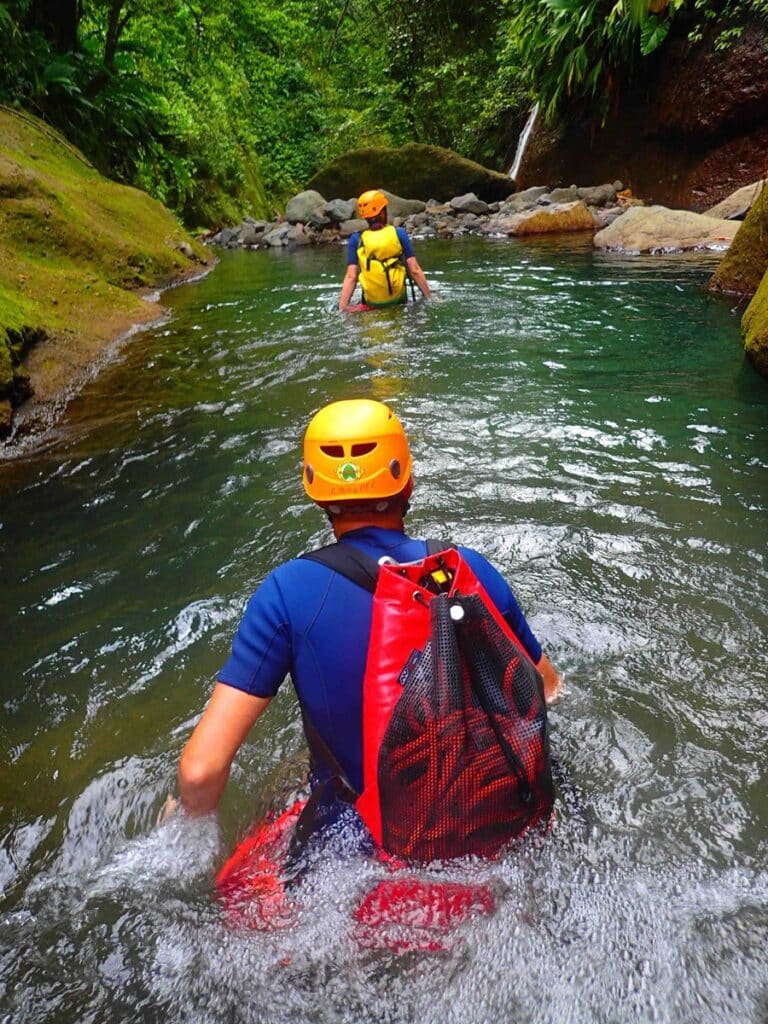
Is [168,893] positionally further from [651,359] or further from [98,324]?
[98,324]

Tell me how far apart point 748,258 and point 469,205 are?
1181 cm

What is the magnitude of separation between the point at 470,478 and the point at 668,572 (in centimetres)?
151

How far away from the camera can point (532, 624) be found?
3336mm

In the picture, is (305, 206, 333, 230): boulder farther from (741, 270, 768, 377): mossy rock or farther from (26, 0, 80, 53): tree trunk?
(741, 270, 768, 377): mossy rock

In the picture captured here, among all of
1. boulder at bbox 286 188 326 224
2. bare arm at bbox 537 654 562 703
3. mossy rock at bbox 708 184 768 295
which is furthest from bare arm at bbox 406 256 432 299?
boulder at bbox 286 188 326 224

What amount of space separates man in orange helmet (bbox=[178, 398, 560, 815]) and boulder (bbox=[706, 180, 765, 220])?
13.7 metres

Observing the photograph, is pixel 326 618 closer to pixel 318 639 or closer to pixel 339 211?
pixel 318 639

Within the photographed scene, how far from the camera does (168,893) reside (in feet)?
7.19

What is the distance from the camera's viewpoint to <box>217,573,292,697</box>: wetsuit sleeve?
1837 mm

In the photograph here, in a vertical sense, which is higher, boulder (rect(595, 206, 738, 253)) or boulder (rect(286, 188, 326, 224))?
boulder (rect(286, 188, 326, 224))

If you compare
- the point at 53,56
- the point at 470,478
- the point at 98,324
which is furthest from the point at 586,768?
the point at 53,56

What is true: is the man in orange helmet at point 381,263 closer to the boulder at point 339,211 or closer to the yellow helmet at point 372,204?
the yellow helmet at point 372,204

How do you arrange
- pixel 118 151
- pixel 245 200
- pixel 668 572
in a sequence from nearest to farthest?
pixel 668 572 < pixel 118 151 < pixel 245 200

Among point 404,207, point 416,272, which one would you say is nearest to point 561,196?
point 404,207
